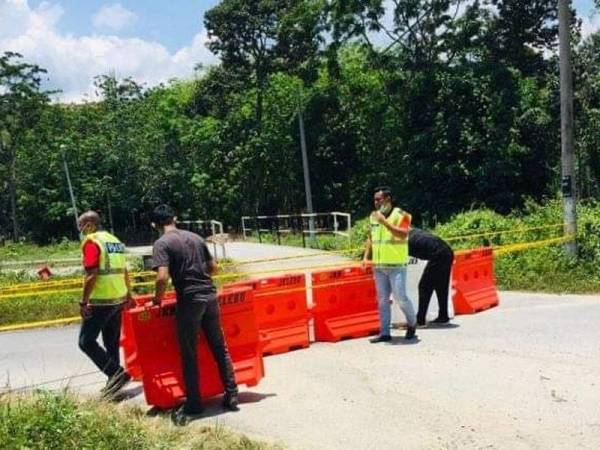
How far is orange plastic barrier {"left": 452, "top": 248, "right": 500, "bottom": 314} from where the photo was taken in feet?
34.6

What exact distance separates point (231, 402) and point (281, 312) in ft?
8.01

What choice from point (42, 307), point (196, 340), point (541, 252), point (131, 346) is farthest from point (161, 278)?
point (541, 252)

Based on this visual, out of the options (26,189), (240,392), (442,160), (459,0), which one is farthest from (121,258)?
(26,189)

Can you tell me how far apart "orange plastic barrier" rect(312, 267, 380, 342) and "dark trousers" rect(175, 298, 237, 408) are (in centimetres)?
275

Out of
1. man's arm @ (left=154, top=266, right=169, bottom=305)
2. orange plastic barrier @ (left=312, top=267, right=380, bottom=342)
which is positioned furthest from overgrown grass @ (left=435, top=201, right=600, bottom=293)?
man's arm @ (left=154, top=266, right=169, bottom=305)

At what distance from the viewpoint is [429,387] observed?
661cm

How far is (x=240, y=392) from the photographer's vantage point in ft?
22.5

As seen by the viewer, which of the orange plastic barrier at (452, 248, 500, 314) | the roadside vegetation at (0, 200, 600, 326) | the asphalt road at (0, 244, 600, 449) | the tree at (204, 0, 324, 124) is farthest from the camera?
the tree at (204, 0, 324, 124)

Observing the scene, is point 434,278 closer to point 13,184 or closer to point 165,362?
point 165,362

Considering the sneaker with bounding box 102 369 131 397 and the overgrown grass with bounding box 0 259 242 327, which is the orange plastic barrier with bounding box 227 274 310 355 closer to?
the sneaker with bounding box 102 369 131 397

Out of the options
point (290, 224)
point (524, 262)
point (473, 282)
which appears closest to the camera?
point (473, 282)

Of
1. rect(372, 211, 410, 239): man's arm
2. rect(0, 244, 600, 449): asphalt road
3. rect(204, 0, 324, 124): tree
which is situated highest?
rect(204, 0, 324, 124): tree

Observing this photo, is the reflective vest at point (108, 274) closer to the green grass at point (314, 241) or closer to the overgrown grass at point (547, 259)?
the overgrown grass at point (547, 259)

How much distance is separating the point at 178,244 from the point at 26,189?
146ft
